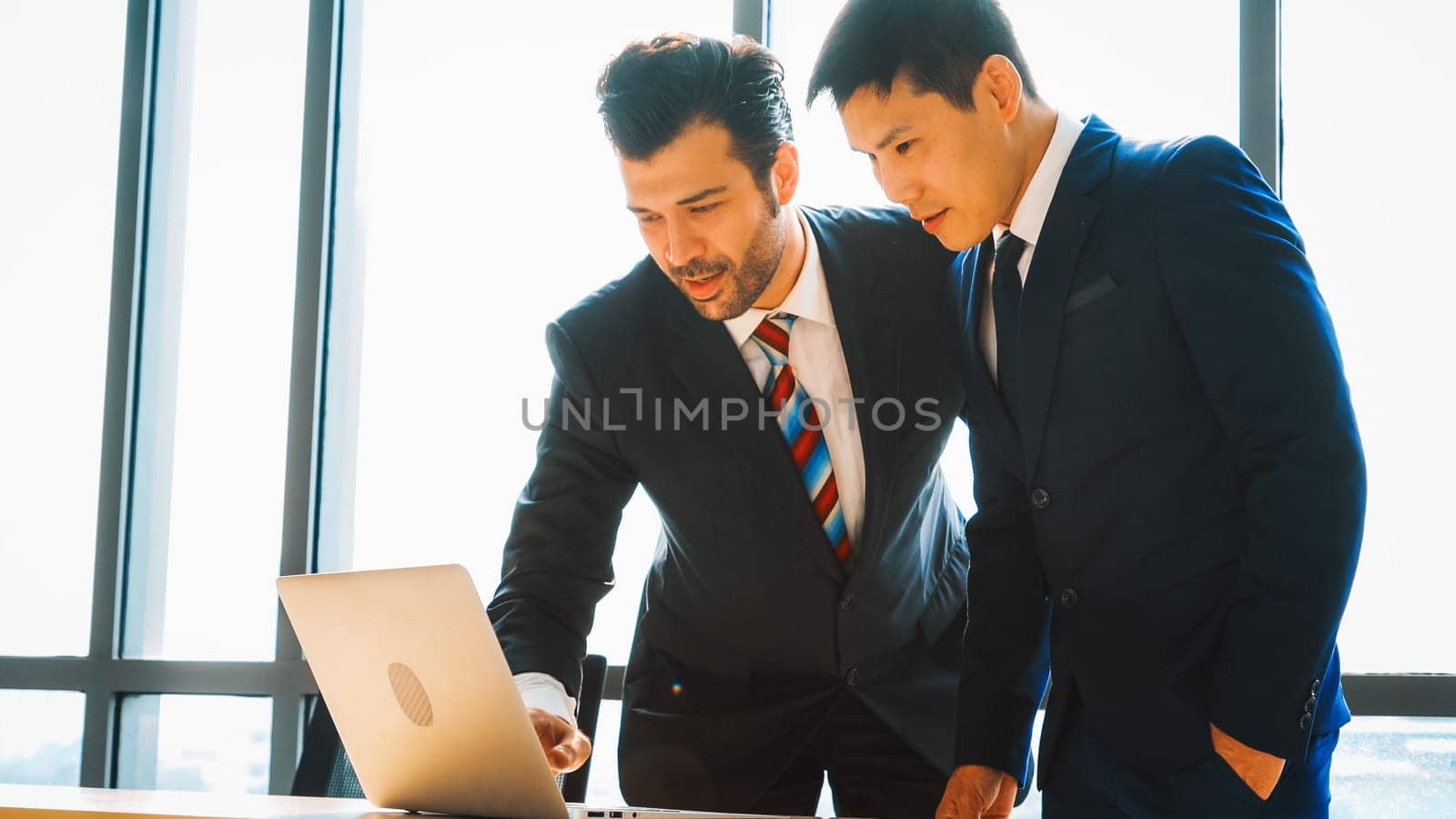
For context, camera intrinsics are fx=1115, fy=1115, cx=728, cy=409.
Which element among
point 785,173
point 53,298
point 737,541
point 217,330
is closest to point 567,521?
point 737,541

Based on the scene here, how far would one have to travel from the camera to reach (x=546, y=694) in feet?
5.02

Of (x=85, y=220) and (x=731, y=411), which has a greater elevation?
(x=85, y=220)

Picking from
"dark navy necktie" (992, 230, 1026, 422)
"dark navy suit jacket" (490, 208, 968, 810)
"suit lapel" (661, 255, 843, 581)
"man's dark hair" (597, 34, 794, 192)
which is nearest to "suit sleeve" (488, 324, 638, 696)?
"dark navy suit jacket" (490, 208, 968, 810)

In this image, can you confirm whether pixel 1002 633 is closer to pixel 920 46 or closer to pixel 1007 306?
pixel 1007 306

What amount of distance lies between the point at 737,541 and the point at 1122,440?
2.17 ft

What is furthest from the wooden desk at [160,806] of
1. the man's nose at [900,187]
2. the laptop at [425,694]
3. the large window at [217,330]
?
the large window at [217,330]

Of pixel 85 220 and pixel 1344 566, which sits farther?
pixel 85 220

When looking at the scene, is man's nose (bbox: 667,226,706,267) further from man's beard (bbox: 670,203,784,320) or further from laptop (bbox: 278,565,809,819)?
laptop (bbox: 278,565,809,819)

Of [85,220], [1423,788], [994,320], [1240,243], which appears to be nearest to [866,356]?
[994,320]

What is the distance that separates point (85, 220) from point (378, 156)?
3.44ft

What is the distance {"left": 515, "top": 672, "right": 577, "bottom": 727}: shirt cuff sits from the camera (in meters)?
1.47

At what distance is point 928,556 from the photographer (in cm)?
179

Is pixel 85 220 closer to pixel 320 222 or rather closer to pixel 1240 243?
pixel 320 222

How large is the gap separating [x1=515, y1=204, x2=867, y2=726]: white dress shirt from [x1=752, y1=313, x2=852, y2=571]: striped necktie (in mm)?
11
